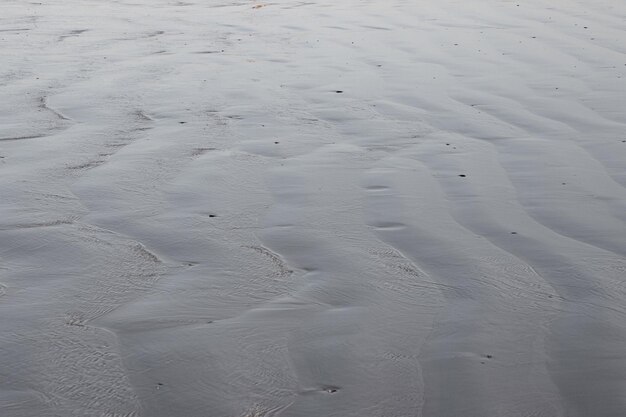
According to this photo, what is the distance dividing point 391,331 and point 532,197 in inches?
45.5

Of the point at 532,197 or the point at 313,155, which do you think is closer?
the point at 532,197

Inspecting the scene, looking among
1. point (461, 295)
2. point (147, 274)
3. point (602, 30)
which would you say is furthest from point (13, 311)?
point (602, 30)

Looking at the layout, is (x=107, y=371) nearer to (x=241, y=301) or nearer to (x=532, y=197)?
(x=241, y=301)

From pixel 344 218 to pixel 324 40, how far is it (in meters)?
3.70

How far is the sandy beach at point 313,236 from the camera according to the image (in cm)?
202

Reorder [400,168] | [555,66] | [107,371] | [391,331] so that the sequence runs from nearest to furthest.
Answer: [107,371]
[391,331]
[400,168]
[555,66]

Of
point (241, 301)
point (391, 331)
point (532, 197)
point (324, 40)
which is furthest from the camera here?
point (324, 40)

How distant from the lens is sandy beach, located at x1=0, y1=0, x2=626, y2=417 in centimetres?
202

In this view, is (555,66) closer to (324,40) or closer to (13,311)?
(324,40)

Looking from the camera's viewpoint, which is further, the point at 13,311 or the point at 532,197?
the point at 532,197

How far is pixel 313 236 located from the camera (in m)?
2.87

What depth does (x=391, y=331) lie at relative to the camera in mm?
2250

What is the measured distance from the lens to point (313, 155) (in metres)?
3.78

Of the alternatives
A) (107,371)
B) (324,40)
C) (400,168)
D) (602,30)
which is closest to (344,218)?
(400,168)
